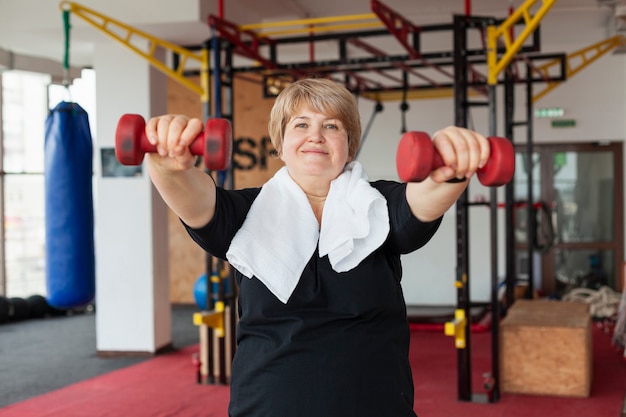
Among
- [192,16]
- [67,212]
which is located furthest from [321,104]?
[192,16]

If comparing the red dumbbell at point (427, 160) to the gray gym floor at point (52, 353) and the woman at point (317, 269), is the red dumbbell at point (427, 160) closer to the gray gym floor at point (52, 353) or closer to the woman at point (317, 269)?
the woman at point (317, 269)

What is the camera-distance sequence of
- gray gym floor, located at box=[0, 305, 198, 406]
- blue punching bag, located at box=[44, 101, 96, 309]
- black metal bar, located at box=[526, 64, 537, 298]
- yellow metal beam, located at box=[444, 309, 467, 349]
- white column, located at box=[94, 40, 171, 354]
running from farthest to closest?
1. black metal bar, located at box=[526, 64, 537, 298]
2. white column, located at box=[94, 40, 171, 354]
3. gray gym floor, located at box=[0, 305, 198, 406]
4. yellow metal beam, located at box=[444, 309, 467, 349]
5. blue punching bag, located at box=[44, 101, 96, 309]

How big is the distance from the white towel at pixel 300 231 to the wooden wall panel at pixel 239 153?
7616mm

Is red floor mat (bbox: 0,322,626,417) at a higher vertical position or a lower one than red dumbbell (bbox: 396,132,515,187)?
lower

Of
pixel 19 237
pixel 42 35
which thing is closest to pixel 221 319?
pixel 42 35

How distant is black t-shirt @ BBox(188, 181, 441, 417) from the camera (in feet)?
4.45

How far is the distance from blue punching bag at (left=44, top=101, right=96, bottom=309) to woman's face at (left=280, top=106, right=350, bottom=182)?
2295 mm

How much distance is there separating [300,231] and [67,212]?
2.34 metres

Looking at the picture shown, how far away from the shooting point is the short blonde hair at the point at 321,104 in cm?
145

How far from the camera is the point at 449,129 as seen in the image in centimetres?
117

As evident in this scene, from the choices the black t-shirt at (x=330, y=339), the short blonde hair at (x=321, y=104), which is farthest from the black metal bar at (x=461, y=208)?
the black t-shirt at (x=330, y=339)

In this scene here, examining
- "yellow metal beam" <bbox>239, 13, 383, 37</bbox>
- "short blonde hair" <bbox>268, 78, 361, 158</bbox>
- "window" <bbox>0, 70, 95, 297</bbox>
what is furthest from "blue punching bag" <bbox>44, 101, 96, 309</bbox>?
"window" <bbox>0, 70, 95, 297</bbox>

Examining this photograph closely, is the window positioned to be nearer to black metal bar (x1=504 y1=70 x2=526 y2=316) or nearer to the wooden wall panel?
the wooden wall panel

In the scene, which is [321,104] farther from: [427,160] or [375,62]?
[375,62]
